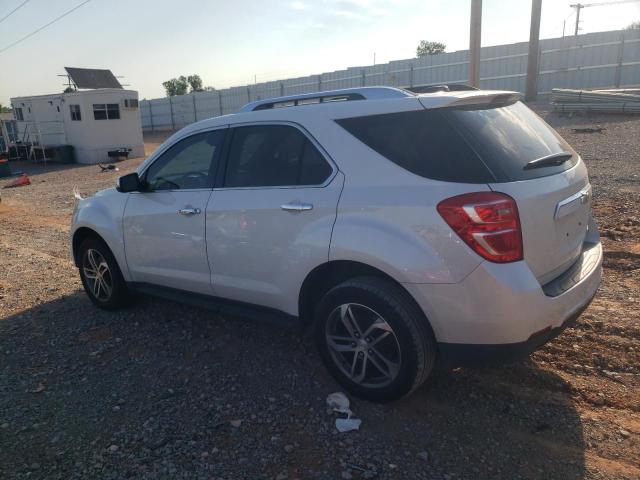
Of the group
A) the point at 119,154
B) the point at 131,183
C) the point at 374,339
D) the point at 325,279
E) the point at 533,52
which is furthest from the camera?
the point at 119,154

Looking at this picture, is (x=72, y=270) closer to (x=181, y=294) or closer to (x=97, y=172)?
(x=181, y=294)

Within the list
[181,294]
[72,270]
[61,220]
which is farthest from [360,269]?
[61,220]

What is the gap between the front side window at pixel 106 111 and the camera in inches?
958

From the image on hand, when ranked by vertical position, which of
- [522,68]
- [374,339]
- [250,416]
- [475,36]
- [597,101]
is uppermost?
[522,68]

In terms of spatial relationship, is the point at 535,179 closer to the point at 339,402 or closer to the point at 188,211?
the point at 339,402

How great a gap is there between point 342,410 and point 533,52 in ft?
69.0

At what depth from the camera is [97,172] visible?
21328mm

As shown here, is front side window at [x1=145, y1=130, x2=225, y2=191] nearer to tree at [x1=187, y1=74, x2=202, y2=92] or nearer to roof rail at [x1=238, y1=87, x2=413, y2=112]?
roof rail at [x1=238, y1=87, x2=413, y2=112]

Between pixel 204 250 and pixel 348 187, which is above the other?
pixel 348 187

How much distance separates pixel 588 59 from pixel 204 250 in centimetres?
2392

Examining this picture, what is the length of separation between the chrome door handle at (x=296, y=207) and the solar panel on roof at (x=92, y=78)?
92.6ft

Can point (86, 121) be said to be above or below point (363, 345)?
above

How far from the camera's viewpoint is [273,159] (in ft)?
12.2

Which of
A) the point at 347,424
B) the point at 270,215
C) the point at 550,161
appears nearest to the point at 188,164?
the point at 270,215
